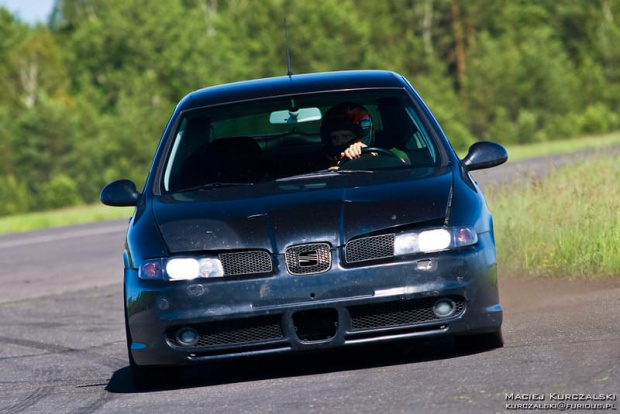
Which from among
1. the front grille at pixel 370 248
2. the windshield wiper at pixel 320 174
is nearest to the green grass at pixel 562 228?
the windshield wiper at pixel 320 174

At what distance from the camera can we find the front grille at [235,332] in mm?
6312

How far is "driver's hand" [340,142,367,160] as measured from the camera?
752cm

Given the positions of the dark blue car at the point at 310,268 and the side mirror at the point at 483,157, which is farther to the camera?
the side mirror at the point at 483,157

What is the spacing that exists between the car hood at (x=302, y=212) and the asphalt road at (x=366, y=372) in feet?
2.22

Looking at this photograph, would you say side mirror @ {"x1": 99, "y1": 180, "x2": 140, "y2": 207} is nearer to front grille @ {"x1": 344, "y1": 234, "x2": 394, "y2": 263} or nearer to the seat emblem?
the seat emblem

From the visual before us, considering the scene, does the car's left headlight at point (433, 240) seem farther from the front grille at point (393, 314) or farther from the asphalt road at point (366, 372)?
the asphalt road at point (366, 372)

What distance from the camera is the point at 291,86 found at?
788 cm

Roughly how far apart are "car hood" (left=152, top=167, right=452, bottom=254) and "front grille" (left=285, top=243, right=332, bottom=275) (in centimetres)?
3

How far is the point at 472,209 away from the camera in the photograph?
6.57m

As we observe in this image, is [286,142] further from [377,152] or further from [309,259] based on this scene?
[309,259]

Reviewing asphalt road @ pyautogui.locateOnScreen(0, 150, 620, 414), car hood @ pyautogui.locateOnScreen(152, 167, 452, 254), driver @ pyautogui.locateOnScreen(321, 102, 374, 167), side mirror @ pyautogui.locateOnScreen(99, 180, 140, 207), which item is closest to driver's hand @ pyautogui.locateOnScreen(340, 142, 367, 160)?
driver @ pyautogui.locateOnScreen(321, 102, 374, 167)

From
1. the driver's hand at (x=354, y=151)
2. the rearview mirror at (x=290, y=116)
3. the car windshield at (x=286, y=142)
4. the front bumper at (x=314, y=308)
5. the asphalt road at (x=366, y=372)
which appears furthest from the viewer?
the rearview mirror at (x=290, y=116)

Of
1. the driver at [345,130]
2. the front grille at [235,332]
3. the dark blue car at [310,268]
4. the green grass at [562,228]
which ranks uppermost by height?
the driver at [345,130]

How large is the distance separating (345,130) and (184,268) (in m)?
1.69
